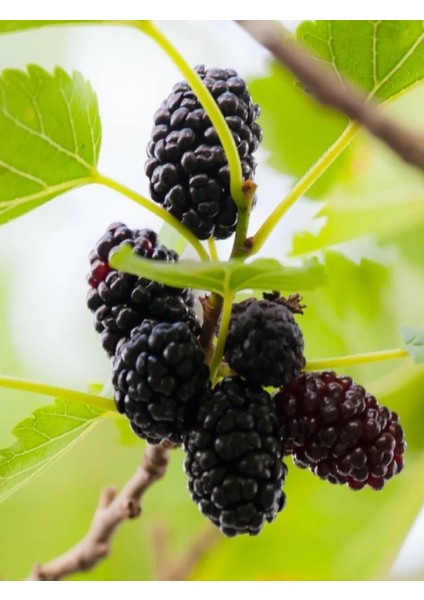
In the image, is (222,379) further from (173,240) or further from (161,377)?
(173,240)

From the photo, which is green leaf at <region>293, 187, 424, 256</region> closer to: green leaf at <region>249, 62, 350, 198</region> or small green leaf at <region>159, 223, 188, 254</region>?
Result: green leaf at <region>249, 62, 350, 198</region>

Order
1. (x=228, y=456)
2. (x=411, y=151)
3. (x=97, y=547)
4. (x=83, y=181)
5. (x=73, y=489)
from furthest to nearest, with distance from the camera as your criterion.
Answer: (x=73, y=489)
(x=97, y=547)
(x=83, y=181)
(x=228, y=456)
(x=411, y=151)

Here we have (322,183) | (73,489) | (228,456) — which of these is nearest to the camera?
(228,456)

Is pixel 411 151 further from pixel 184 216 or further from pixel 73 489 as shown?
pixel 73 489

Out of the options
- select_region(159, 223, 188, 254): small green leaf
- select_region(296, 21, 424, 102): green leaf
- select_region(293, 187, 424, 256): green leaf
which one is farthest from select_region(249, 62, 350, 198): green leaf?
select_region(296, 21, 424, 102): green leaf

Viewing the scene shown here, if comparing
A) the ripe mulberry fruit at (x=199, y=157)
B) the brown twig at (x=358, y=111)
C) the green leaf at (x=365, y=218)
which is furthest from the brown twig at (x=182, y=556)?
the brown twig at (x=358, y=111)

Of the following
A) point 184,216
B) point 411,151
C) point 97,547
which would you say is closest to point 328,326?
point 97,547

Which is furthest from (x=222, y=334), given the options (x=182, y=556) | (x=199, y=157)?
(x=182, y=556)
